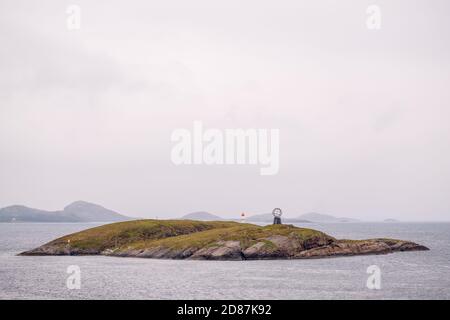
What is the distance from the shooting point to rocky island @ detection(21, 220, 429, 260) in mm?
134825

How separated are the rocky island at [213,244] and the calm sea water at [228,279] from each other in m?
5.63

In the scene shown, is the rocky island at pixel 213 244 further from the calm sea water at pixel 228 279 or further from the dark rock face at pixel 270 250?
the calm sea water at pixel 228 279

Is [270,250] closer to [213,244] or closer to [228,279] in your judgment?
[213,244]

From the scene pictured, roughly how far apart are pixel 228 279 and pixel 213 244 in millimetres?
38837

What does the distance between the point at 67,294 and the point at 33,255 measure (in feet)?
234

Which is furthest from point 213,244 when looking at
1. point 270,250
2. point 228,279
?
point 228,279

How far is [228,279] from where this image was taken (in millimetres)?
99812

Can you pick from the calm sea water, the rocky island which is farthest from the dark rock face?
the calm sea water

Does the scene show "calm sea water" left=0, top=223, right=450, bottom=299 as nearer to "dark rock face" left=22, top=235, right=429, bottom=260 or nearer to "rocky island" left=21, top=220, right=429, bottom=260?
"dark rock face" left=22, top=235, right=429, bottom=260

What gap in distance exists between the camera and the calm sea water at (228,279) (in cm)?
8488

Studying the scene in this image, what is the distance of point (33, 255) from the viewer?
498 ft

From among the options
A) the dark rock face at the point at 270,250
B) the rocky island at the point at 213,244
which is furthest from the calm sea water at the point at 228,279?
the rocky island at the point at 213,244
